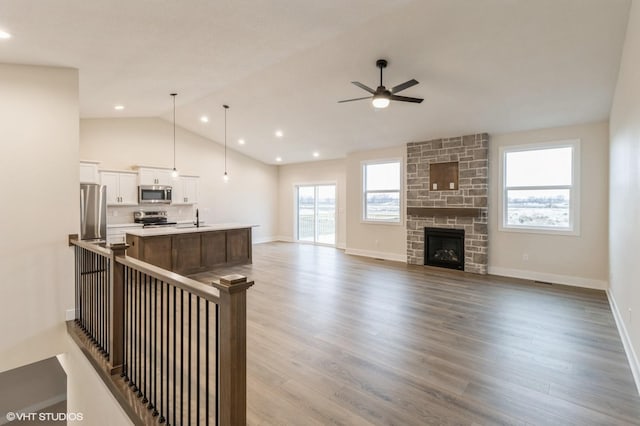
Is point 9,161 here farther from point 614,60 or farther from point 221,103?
point 614,60

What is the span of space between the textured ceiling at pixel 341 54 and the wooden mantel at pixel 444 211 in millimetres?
1560

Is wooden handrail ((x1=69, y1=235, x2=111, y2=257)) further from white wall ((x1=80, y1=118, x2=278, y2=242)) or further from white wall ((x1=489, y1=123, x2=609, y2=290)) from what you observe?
white wall ((x1=489, y1=123, x2=609, y2=290))

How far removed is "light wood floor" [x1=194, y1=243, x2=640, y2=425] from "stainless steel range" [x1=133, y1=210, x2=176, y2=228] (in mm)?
3627

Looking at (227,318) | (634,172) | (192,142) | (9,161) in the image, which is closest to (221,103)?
(192,142)

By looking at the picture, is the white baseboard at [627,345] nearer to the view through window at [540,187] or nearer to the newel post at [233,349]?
the view through window at [540,187]

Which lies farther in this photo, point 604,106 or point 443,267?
point 443,267

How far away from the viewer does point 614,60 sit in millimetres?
3635

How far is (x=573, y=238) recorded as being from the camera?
17.5ft

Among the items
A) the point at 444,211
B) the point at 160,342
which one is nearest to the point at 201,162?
the point at 444,211

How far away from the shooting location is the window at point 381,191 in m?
7.71

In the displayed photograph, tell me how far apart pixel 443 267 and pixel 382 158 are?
9.83 ft

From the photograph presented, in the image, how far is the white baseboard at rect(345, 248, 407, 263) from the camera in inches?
295

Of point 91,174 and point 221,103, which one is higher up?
point 221,103

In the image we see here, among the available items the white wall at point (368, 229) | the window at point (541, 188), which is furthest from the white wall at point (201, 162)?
the window at point (541, 188)
